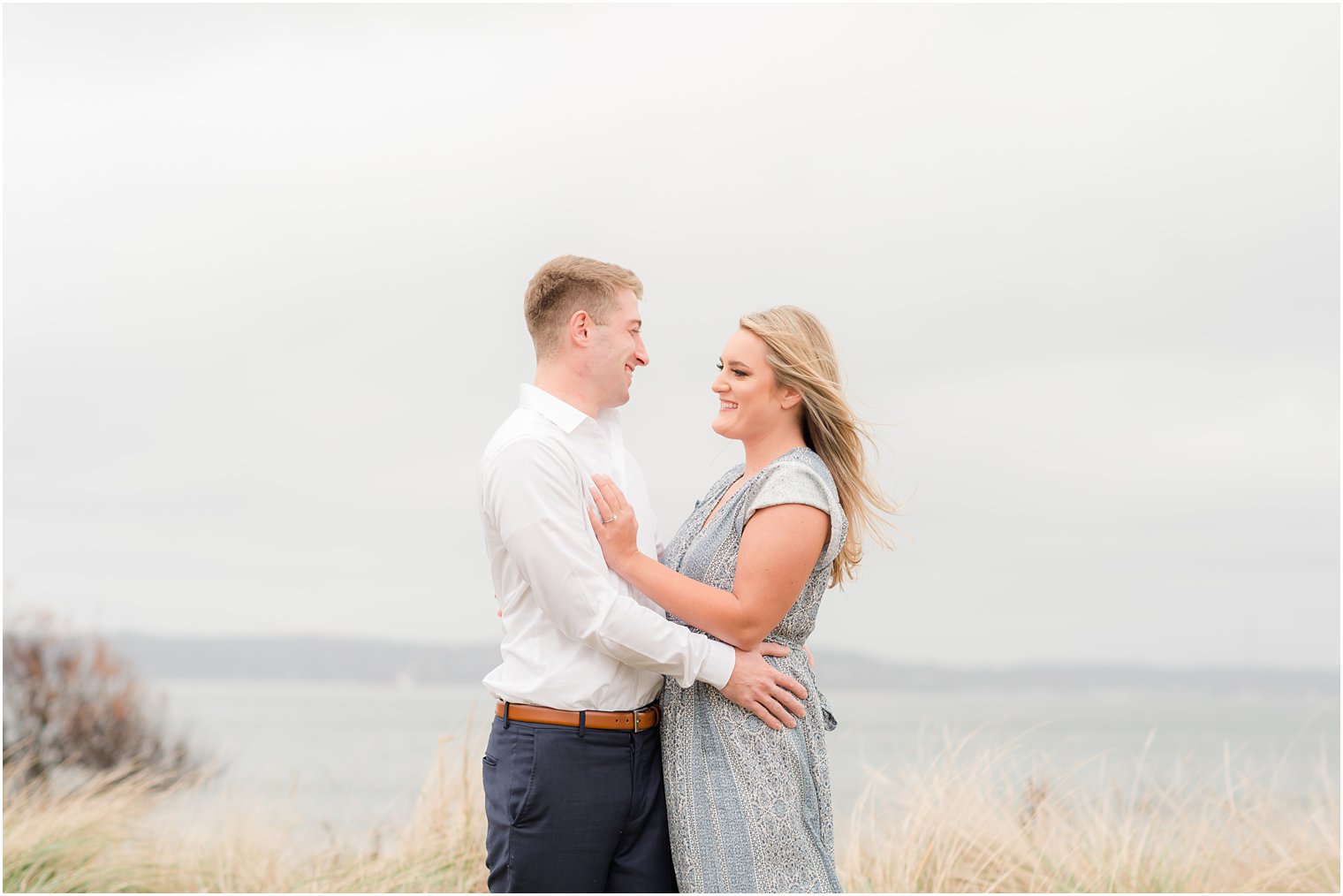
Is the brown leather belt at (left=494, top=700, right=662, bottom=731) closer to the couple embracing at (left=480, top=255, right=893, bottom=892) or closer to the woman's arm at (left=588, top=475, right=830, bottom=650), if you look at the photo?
the couple embracing at (left=480, top=255, right=893, bottom=892)

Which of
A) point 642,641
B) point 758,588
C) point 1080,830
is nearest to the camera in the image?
point 642,641

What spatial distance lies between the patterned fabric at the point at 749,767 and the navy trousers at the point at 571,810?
87 mm

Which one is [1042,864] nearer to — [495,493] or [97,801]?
[495,493]

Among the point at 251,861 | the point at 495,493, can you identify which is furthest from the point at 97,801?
the point at 495,493

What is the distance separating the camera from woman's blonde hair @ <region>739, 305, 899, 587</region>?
318 cm

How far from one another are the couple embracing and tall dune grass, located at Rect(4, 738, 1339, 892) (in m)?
2.11

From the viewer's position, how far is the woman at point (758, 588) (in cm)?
296

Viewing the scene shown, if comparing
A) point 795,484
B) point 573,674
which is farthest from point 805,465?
point 573,674

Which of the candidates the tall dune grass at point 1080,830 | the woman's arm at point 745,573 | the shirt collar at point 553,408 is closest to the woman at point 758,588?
the woman's arm at point 745,573

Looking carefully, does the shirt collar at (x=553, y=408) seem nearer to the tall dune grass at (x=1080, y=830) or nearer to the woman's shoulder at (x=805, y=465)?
the woman's shoulder at (x=805, y=465)

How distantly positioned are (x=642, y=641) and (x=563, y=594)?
0.74 feet

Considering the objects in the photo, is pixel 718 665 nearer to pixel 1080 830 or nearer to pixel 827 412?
pixel 827 412

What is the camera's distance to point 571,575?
2.88 meters

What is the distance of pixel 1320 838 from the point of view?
215 inches
